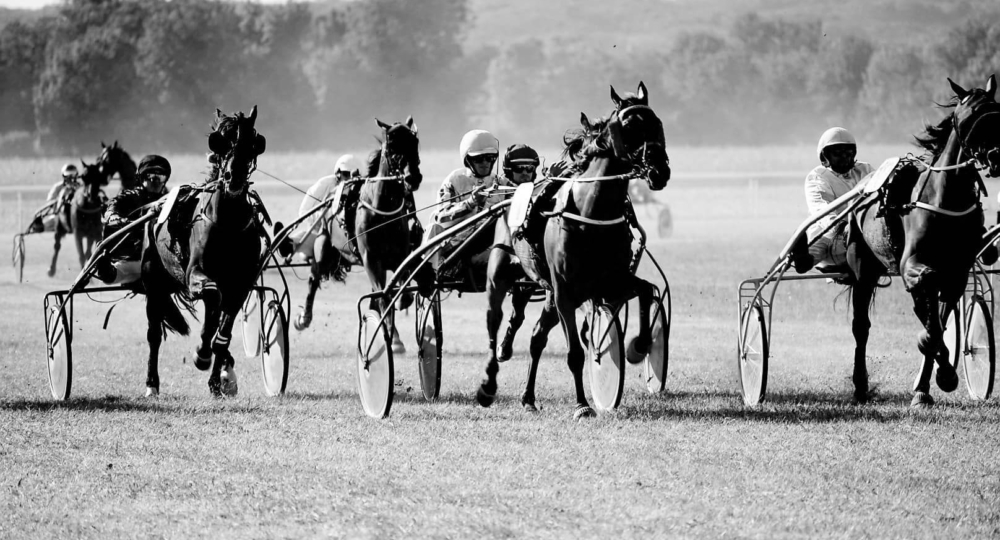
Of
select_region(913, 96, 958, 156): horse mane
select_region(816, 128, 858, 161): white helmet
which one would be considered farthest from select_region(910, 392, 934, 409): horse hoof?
select_region(816, 128, 858, 161): white helmet

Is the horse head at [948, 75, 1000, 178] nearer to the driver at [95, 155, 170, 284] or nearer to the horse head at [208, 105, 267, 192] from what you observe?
the horse head at [208, 105, 267, 192]

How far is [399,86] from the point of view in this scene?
202 feet

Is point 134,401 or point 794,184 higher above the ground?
point 794,184

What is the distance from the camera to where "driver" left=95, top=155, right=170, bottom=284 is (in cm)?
996

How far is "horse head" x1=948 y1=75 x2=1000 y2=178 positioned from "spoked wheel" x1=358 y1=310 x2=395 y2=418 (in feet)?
12.3

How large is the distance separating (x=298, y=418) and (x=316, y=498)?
2.41m

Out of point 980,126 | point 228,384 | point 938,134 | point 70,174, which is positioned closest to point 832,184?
point 938,134

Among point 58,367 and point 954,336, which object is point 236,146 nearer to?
point 58,367

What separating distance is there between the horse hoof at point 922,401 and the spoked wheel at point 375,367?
341 cm

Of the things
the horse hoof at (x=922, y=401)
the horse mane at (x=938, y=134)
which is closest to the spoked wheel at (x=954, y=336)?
the horse hoof at (x=922, y=401)

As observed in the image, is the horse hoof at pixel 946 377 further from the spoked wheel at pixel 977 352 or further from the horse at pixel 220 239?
the horse at pixel 220 239

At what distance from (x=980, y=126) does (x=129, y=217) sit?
6.57m

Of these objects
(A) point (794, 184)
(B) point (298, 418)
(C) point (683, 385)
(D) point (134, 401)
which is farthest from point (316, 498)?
(A) point (794, 184)

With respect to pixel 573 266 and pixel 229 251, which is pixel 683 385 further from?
pixel 229 251
